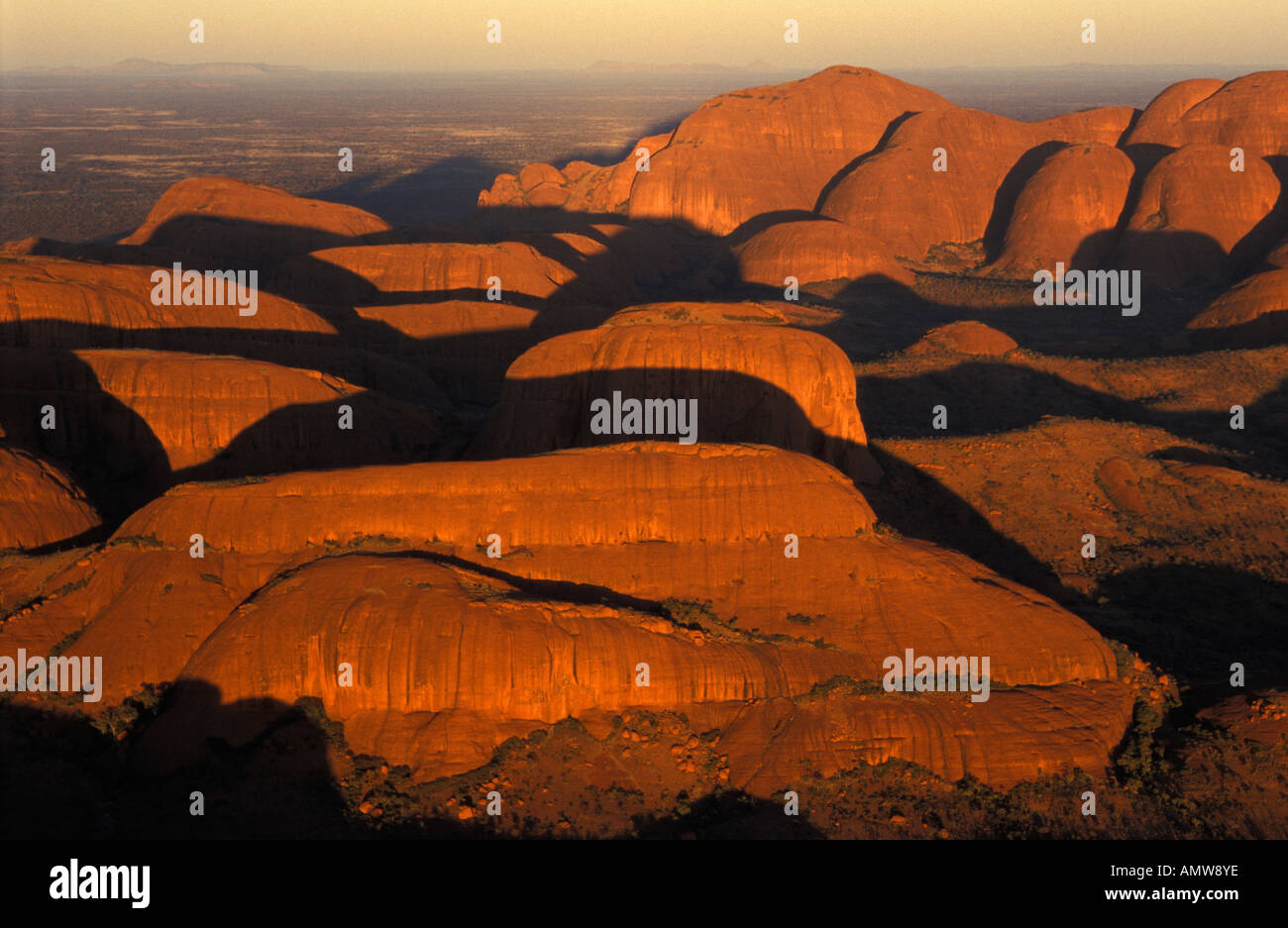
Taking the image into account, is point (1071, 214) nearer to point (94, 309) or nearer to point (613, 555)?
point (94, 309)

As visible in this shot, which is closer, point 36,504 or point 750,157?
point 36,504

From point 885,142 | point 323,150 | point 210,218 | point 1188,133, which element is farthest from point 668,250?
point 323,150

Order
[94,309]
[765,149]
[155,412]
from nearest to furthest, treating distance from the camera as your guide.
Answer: [155,412]
[94,309]
[765,149]

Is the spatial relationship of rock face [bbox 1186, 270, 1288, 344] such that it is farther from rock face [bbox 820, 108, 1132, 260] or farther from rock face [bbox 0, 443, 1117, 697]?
rock face [bbox 0, 443, 1117, 697]

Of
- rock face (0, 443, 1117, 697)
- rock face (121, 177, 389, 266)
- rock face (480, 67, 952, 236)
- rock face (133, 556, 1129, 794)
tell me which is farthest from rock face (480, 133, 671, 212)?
rock face (133, 556, 1129, 794)

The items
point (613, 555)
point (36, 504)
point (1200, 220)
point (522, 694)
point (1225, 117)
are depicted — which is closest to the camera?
point (522, 694)

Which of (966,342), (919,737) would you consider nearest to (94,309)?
(919,737)

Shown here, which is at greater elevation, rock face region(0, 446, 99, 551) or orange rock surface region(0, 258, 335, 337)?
orange rock surface region(0, 258, 335, 337)

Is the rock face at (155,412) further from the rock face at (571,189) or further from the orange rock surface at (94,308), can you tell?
the rock face at (571,189)
